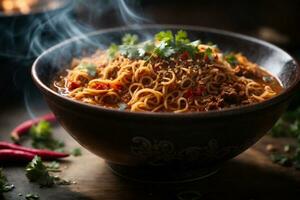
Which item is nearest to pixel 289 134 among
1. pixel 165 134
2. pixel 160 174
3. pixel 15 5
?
pixel 160 174

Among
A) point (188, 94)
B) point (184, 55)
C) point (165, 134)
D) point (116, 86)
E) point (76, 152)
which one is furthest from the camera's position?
point (76, 152)

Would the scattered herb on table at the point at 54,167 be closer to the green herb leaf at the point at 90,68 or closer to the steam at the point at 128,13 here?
the green herb leaf at the point at 90,68

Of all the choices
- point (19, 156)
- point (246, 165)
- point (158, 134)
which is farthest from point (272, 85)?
point (19, 156)

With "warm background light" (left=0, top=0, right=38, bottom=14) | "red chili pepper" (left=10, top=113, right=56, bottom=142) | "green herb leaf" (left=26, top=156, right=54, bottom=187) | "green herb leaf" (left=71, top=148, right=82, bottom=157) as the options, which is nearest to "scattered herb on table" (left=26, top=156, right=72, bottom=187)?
"green herb leaf" (left=26, top=156, right=54, bottom=187)

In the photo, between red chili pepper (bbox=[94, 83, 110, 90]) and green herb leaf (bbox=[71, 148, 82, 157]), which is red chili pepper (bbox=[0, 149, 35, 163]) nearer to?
green herb leaf (bbox=[71, 148, 82, 157])

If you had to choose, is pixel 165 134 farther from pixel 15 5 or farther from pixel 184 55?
pixel 15 5

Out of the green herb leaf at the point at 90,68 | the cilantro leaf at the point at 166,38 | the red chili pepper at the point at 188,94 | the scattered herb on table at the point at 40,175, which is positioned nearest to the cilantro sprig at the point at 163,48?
the cilantro leaf at the point at 166,38
